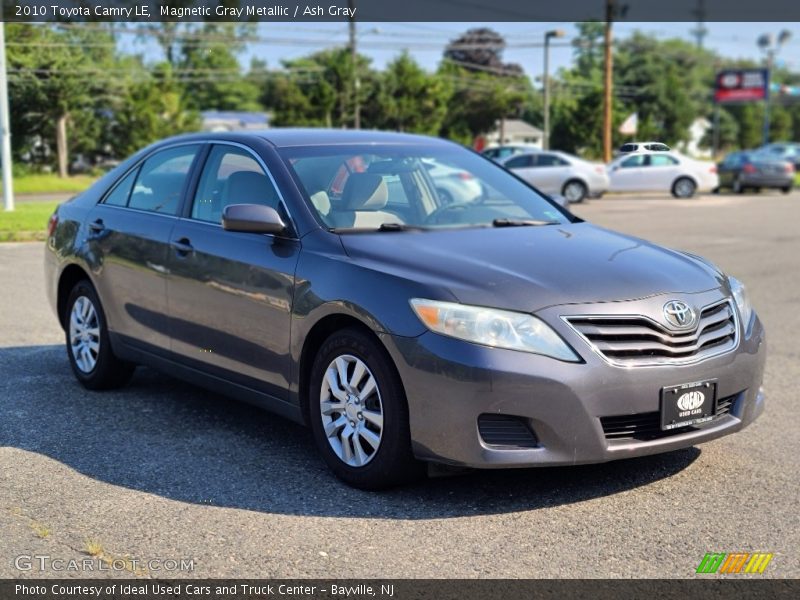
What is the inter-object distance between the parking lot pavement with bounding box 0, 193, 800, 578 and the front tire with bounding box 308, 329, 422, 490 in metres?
0.12

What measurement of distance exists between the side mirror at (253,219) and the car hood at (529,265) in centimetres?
39

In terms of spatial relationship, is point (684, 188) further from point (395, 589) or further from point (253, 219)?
point (395, 589)

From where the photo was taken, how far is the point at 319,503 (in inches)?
173

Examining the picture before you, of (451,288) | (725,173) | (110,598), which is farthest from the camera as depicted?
(725,173)

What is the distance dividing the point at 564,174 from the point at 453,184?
80.9 ft

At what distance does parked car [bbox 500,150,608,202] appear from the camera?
29.7m

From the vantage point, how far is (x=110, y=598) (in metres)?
3.45

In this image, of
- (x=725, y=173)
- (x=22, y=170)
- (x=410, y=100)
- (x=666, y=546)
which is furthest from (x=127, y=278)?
(x=410, y=100)

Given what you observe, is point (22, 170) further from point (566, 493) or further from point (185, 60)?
point (566, 493)

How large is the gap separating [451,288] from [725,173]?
109 feet

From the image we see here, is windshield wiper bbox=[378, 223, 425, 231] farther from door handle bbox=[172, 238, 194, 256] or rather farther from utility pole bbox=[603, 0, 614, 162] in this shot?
utility pole bbox=[603, 0, 614, 162]

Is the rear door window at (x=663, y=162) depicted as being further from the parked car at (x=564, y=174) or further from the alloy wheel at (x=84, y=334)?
the alloy wheel at (x=84, y=334)

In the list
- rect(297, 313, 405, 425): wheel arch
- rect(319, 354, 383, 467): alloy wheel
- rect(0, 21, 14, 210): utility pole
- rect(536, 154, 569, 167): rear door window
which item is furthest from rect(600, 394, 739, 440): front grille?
rect(536, 154, 569, 167): rear door window

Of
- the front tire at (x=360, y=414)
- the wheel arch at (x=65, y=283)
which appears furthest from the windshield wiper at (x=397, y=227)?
the wheel arch at (x=65, y=283)
